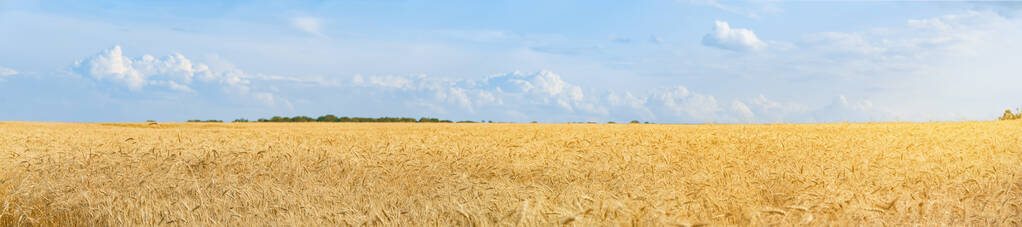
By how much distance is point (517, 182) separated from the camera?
6.84 metres

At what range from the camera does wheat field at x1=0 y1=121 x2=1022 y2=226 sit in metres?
5.03

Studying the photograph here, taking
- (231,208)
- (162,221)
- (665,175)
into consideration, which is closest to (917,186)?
(665,175)

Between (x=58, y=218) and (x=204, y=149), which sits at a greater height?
(x=204, y=149)

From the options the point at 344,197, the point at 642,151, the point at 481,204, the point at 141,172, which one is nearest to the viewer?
the point at 481,204

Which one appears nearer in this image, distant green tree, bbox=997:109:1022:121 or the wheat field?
the wheat field

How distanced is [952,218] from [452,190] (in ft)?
13.0

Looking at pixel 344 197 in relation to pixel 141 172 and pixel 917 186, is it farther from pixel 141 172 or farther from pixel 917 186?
pixel 917 186

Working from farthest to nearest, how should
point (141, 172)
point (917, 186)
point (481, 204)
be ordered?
point (141, 172)
point (917, 186)
point (481, 204)

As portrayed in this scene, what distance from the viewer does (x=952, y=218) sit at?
5.23 metres

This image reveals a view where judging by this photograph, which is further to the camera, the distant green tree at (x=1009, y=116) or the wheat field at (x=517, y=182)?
the distant green tree at (x=1009, y=116)

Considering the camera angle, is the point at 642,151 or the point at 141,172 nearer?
the point at 141,172

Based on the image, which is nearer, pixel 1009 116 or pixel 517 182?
pixel 517 182

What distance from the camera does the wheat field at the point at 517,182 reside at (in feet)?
16.5

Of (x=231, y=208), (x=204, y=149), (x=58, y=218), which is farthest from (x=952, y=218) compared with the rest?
(x=204, y=149)
